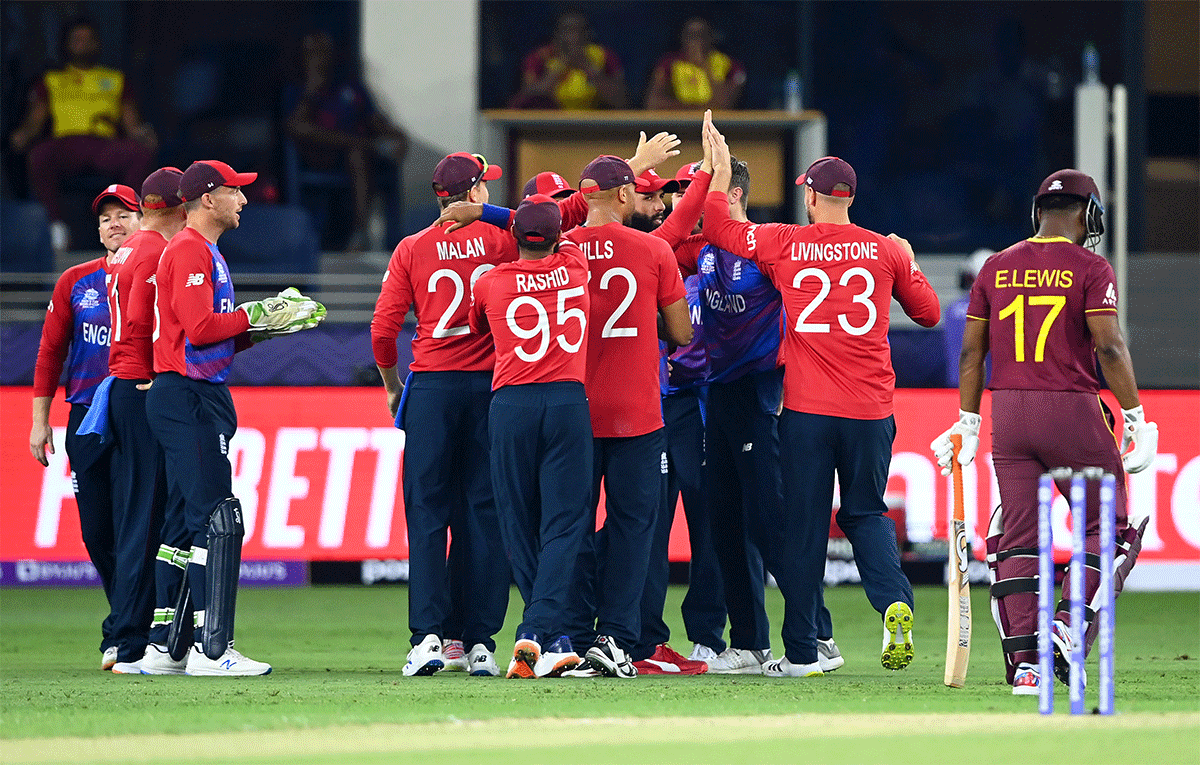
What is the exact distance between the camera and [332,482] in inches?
527

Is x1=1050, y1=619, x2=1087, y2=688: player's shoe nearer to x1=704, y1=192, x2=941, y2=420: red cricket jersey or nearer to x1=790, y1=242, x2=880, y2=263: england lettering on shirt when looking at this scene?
x1=704, y1=192, x2=941, y2=420: red cricket jersey

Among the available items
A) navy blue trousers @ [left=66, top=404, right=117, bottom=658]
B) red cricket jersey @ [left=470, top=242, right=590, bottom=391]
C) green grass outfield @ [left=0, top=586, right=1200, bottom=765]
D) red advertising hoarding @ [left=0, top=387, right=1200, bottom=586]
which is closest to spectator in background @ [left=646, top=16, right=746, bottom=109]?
red advertising hoarding @ [left=0, top=387, right=1200, bottom=586]

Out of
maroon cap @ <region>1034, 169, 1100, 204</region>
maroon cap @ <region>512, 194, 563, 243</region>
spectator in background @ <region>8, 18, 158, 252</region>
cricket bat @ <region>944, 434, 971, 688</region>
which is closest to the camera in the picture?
maroon cap @ <region>1034, 169, 1100, 204</region>

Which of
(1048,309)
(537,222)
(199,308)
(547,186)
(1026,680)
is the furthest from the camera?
(547,186)

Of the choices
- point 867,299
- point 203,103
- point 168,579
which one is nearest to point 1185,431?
point 867,299

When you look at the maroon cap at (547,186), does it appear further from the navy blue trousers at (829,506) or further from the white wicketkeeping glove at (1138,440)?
the white wicketkeeping glove at (1138,440)

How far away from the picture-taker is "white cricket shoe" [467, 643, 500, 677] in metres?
8.60

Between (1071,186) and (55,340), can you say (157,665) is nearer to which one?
(55,340)

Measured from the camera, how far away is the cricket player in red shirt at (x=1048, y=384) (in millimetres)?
7660

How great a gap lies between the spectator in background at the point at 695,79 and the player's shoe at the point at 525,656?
13.4 meters

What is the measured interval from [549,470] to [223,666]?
193cm

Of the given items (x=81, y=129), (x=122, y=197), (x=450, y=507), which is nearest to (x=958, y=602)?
(x=450, y=507)

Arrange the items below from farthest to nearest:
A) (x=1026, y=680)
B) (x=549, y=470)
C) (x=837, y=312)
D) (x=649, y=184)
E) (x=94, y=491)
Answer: (x=94, y=491) → (x=649, y=184) → (x=837, y=312) → (x=549, y=470) → (x=1026, y=680)

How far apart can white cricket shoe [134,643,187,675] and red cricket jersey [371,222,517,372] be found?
192 cm
